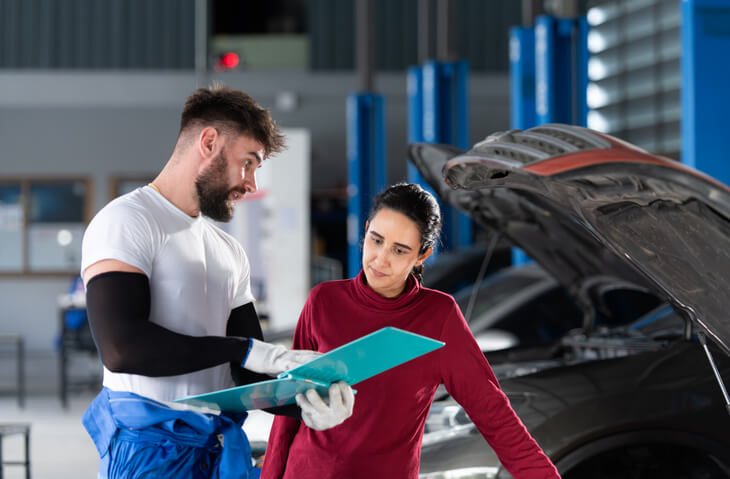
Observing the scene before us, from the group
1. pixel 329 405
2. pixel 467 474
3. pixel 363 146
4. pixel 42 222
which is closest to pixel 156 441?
pixel 329 405

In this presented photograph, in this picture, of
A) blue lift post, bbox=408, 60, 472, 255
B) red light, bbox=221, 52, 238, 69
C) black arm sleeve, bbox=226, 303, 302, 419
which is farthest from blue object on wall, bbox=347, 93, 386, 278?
black arm sleeve, bbox=226, 303, 302, 419

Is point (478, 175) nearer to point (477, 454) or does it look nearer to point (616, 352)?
point (477, 454)

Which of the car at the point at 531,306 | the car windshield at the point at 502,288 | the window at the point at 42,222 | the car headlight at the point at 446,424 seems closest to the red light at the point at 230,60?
the window at the point at 42,222

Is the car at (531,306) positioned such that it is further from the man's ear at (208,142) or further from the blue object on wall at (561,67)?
the man's ear at (208,142)

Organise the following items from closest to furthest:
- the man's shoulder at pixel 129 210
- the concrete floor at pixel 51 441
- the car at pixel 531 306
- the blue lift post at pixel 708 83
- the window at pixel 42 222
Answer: the man's shoulder at pixel 129 210 → the blue lift post at pixel 708 83 → the car at pixel 531 306 → the concrete floor at pixel 51 441 → the window at pixel 42 222

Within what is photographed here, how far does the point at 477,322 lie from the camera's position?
4512mm

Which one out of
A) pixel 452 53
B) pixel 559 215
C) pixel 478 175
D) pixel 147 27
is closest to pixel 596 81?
pixel 452 53

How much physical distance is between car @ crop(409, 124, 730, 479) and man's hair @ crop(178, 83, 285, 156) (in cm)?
39

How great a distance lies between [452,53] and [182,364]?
7.29 metres

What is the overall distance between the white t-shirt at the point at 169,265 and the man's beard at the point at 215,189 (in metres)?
0.05

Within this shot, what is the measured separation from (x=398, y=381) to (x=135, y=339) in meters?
0.50

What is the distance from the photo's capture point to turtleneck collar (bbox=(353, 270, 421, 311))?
1.71m

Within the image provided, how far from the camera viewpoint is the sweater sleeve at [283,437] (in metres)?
1.76

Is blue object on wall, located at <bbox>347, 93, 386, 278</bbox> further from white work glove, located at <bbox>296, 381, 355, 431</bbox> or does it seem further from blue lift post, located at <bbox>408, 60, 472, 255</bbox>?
white work glove, located at <bbox>296, 381, 355, 431</bbox>
